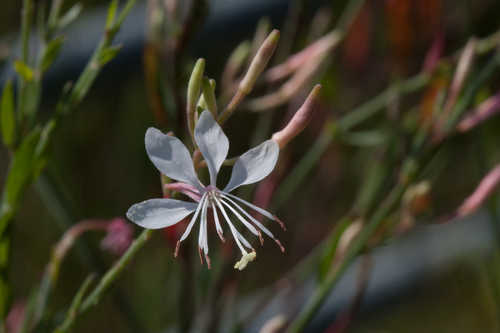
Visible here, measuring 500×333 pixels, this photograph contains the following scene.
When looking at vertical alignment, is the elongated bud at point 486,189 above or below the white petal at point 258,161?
below

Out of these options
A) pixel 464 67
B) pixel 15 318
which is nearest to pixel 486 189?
pixel 464 67

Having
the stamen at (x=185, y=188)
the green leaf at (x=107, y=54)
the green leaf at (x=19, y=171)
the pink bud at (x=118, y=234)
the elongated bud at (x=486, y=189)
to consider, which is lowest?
the elongated bud at (x=486, y=189)

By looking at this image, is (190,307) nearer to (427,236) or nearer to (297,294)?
(297,294)

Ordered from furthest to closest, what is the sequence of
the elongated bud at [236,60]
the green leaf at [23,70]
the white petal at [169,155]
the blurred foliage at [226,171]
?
the blurred foliage at [226,171] → the elongated bud at [236,60] → the green leaf at [23,70] → the white petal at [169,155]

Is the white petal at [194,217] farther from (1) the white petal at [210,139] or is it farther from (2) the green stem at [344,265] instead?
(2) the green stem at [344,265]

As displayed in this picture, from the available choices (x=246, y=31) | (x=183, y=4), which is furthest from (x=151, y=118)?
(x=183, y=4)

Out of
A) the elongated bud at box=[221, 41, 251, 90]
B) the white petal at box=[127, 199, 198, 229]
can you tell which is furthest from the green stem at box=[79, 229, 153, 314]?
the elongated bud at box=[221, 41, 251, 90]

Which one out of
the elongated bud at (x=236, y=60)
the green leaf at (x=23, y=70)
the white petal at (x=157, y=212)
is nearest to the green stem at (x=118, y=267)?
the white petal at (x=157, y=212)
